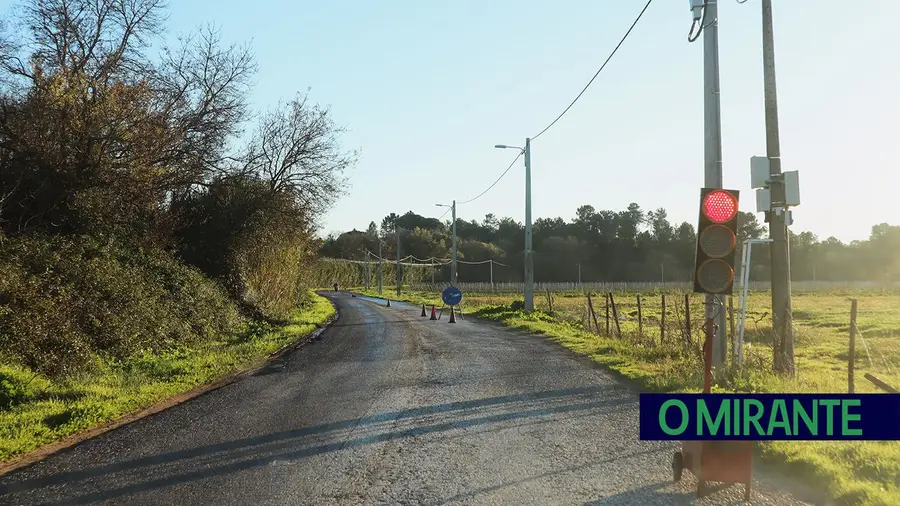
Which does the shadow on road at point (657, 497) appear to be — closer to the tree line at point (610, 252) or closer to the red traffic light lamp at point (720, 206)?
the red traffic light lamp at point (720, 206)

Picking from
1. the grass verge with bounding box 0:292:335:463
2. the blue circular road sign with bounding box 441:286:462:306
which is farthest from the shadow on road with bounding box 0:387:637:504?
the blue circular road sign with bounding box 441:286:462:306

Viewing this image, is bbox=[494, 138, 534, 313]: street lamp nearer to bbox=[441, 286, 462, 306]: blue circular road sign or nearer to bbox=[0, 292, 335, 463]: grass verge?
bbox=[441, 286, 462, 306]: blue circular road sign

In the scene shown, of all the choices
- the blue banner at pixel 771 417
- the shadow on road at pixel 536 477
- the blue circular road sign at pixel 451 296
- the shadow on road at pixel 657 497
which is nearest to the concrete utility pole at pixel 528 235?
the blue circular road sign at pixel 451 296

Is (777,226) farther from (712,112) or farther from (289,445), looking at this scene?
(289,445)

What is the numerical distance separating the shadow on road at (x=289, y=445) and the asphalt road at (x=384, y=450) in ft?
0.07

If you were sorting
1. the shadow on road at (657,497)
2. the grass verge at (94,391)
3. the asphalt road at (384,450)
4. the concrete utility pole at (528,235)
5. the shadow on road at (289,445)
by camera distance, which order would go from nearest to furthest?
the shadow on road at (657,497) < the asphalt road at (384,450) < the shadow on road at (289,445) < the grass verge at (94,391) < the concrete utility pole at (528,235)

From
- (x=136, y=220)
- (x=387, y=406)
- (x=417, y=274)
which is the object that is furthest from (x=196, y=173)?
(x=417, y=274)

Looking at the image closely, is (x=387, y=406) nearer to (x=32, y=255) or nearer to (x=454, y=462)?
(x=454, y=462)

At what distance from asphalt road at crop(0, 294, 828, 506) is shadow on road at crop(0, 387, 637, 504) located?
0.02m

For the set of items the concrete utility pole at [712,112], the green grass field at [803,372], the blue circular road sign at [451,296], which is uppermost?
the concrete utility pole at [712,112]

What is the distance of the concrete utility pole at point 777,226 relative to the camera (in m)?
10.3

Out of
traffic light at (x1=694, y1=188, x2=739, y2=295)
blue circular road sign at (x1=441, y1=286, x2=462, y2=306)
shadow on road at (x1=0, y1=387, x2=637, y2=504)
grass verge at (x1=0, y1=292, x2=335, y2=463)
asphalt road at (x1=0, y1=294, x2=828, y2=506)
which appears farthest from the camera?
blue circular road sign at (x1=441, y1=286, x2=462, y2=306)

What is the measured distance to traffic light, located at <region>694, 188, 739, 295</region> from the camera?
235 inches

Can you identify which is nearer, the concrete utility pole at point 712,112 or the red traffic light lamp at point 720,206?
the red traffic light lamp at point 720,206
